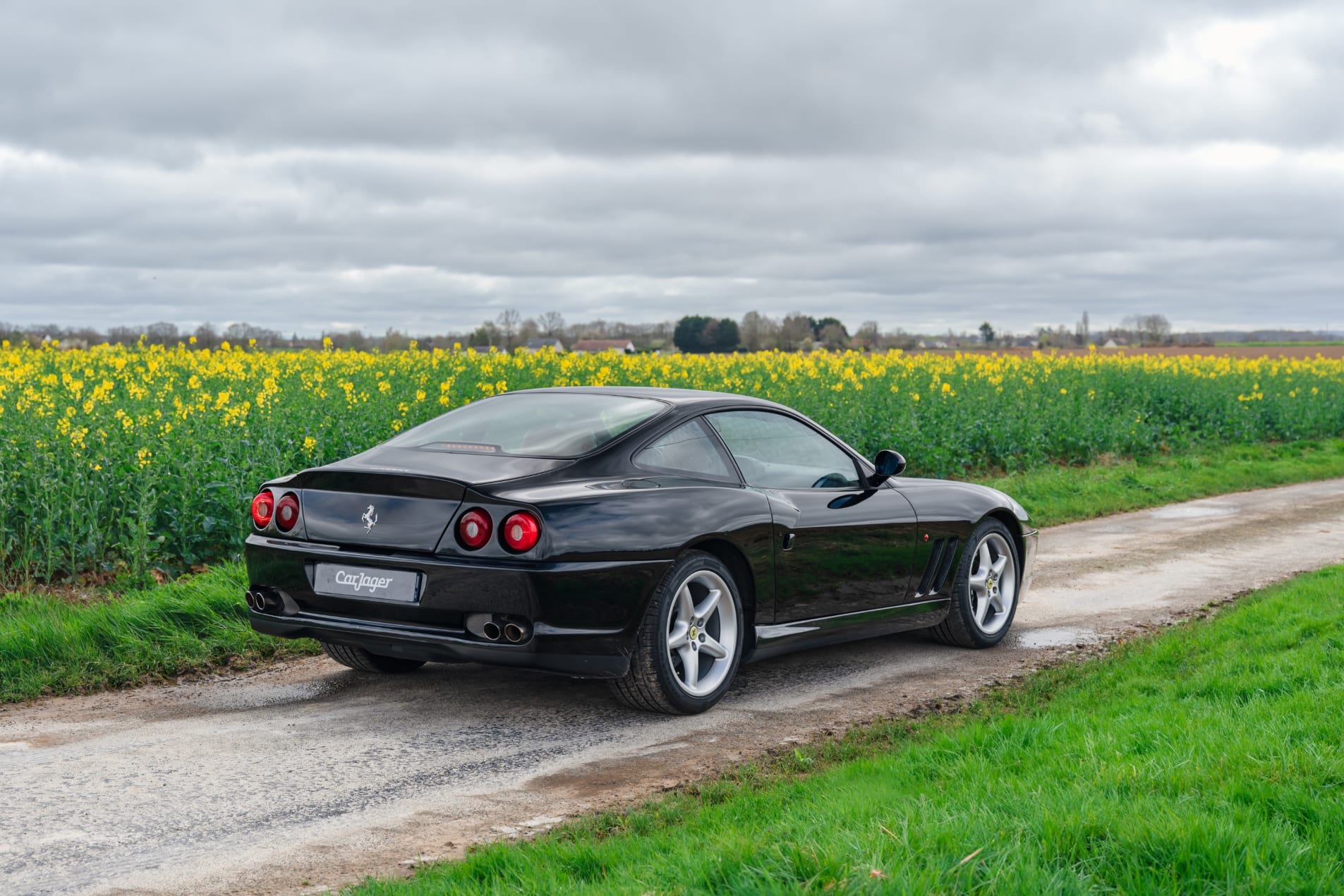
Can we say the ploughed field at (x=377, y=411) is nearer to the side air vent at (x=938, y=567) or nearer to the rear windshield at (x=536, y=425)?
the rear windshield at (x=536, y=425)

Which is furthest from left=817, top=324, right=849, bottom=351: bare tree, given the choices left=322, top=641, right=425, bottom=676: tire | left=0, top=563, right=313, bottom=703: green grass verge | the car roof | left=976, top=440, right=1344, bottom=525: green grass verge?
left=322, top=641, right=425, bottom=676: tire

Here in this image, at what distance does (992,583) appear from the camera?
7.41 meters

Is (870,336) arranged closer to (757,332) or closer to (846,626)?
(757,332)

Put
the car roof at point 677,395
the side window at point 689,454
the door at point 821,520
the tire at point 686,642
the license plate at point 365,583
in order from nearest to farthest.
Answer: the license plate at point 365,583 < the tire at point 686,642 < the side window at point 689,454 < the door at point 821,520 < the car roof at point 677,395

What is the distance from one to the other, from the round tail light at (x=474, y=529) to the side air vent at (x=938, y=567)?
2.82 meters

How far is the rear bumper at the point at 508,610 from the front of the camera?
5.05 m

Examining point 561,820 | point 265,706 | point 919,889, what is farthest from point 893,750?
point 265,706

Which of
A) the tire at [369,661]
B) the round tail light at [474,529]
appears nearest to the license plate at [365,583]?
the round tail light at [474,529]

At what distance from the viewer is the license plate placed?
5.19 meters

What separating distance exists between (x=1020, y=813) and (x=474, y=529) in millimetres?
2392

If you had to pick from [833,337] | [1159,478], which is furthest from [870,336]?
[1159,478]

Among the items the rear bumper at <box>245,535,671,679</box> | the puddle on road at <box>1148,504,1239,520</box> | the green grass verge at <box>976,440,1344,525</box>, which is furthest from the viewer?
the green grass verge at <box>976,440,1344,525</box>

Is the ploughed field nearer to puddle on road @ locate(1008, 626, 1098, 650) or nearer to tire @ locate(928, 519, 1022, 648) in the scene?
tire @ locate(928, 519, 1022, 648)

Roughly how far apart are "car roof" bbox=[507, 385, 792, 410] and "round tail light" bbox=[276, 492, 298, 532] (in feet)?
4.24
